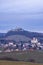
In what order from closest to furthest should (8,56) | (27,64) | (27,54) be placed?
(27,64) < (8,56) < (27,54)

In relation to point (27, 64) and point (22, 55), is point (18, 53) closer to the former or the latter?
point (22, 55)

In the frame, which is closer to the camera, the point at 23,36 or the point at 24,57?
the point at 24,57

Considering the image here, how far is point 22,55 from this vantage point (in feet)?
33.8

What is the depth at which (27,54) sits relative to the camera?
34.5ft

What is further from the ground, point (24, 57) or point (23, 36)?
point (23, 36)

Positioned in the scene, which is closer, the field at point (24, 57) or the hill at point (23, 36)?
the field at point (24, 57)

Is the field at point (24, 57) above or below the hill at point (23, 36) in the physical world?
below

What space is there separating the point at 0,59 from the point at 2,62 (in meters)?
0.33

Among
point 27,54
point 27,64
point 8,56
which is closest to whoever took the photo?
point 27,64

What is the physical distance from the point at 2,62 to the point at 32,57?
4.14 feet

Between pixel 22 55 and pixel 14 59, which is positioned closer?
pixel 14 59

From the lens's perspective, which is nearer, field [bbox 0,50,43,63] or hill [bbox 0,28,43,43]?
field [bbox 0,50,43,63]

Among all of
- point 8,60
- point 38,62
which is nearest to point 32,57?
point 38,62

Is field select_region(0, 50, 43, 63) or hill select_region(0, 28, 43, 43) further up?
hill select_region(0, 28, 43, 43)
